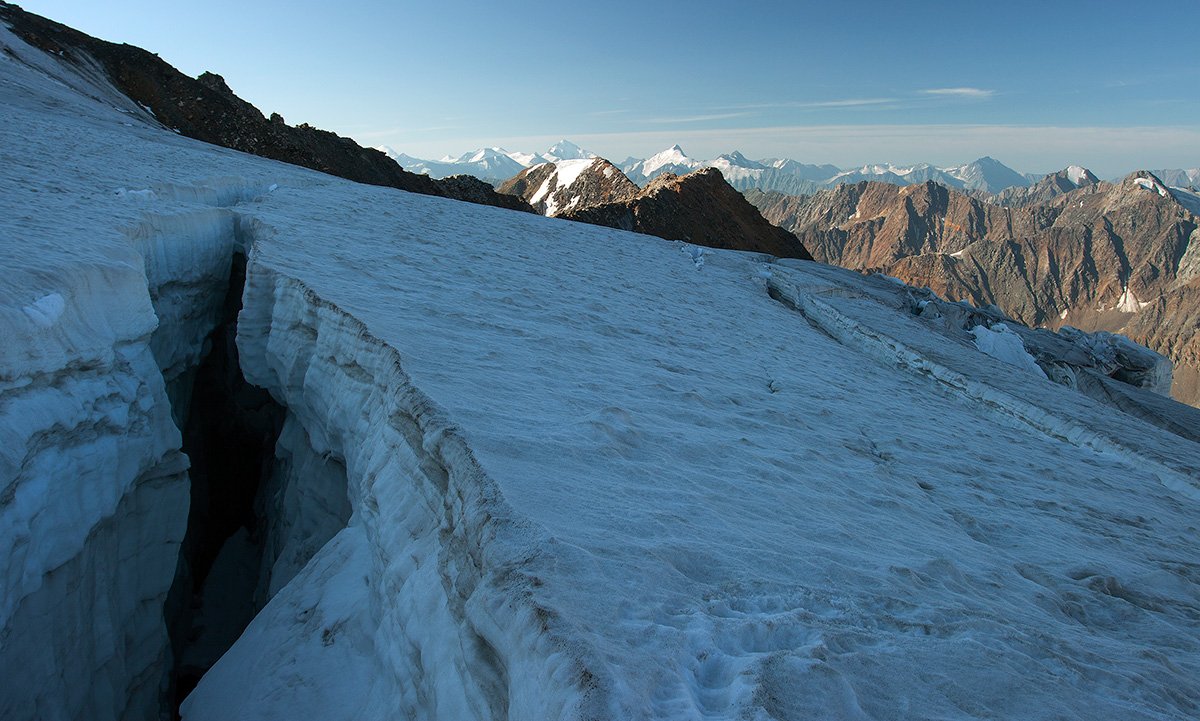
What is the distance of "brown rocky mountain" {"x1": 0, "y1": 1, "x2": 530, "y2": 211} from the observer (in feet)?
73.8

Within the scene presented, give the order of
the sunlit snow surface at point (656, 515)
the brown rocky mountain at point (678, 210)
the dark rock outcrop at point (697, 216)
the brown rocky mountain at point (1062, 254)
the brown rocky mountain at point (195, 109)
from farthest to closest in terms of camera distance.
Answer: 1. the brown rocky mountain at point (1062, 254)
2. the brown rocky mountain at point (678, 210)
3. the dark rock outcrop at point (697, 216)
4. the brown rocky mountain at point (195, 109)
5. the sunlit snow surface at point (656, 515)

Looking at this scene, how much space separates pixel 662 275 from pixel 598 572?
934cm

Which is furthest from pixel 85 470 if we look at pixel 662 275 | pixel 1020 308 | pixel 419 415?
pixel 1020 308

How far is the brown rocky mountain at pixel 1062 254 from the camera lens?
90.3m

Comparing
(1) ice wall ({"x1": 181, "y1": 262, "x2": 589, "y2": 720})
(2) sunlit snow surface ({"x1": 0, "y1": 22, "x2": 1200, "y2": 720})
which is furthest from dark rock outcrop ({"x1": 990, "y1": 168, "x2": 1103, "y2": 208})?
(1) ice wall ({"x1": 181, "y1": 262, "x2": 589, "y2": 720})

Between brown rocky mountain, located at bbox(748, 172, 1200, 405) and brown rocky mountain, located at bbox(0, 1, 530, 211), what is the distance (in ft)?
282

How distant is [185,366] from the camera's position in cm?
727

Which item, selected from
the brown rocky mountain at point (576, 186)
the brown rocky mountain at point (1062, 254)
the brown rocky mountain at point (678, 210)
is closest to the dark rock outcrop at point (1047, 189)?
the brown rocky mountain at point (1062, 254)

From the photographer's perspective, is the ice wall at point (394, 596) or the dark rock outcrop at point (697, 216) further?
the dark rock outcrop at point (697, 216)

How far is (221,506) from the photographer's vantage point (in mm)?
9922

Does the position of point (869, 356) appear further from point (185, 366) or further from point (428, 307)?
point (185, 366)

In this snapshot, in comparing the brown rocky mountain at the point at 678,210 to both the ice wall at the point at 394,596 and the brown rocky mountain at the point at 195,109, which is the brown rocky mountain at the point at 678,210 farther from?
the ice wall at the point at 394,596

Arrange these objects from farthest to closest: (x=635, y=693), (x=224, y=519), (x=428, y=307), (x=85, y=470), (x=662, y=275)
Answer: (x=662, y=275), (x=224, y=519), (x=428, y=307), (x=85, y=470), (x=635, y=693)

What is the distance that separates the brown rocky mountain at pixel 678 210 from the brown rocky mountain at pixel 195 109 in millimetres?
6844
